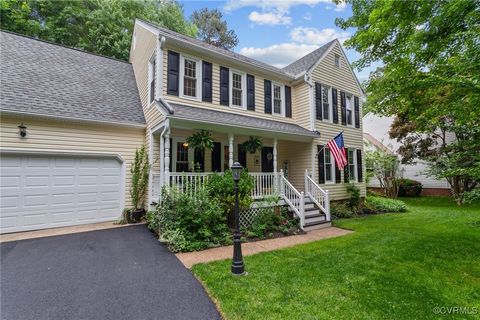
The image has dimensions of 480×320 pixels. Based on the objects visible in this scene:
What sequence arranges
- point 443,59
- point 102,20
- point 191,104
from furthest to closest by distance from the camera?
point 102,20, point 191,104, point 443,59

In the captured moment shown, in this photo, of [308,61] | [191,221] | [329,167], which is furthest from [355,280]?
[308,61]

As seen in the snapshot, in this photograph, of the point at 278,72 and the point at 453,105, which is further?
the point at 278,72

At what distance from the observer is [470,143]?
15.9ft

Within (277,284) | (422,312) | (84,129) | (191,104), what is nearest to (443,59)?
(422,312)

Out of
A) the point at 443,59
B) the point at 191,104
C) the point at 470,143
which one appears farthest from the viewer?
the point at 191,104

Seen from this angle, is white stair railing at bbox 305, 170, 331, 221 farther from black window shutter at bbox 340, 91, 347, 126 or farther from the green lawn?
black window shutter at bbox 340, 91, 347, 126

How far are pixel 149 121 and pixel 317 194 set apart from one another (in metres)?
6.91

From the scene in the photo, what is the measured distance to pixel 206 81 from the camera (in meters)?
8.59

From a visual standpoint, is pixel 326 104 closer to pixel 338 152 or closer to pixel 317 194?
pixel 338 152

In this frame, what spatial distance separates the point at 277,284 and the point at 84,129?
24.4 feet

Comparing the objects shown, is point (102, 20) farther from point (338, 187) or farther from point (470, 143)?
point (470, 143)

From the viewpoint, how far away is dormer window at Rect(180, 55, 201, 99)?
8.28 metres

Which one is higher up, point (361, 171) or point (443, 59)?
point (443, 59)

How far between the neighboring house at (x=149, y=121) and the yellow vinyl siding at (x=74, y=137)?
0.10ft
